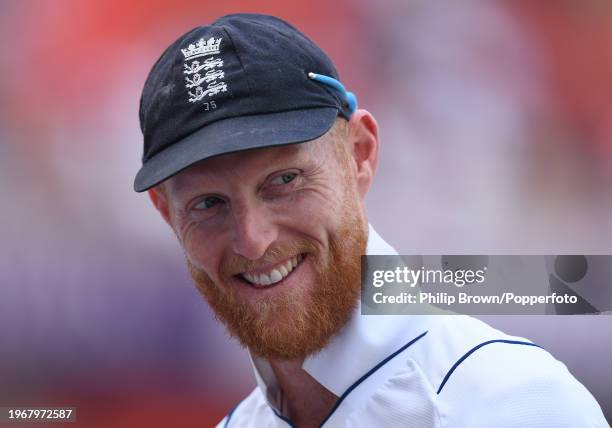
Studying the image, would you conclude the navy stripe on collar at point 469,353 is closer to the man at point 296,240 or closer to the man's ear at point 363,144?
the man at point 296,240

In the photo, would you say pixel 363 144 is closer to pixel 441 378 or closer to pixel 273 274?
pixel 273 274

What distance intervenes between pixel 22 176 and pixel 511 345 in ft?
5.29

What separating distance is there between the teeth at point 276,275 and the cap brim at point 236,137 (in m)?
0.23

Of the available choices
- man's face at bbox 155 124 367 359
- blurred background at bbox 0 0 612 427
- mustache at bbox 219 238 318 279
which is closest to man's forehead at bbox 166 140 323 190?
man's face at bbox 155 124 367 359

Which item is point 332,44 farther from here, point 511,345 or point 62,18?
point 511,345

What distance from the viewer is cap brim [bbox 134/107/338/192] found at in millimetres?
1272

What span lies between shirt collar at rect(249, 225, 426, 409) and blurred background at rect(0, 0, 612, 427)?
0.64 m

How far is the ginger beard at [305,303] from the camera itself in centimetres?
141

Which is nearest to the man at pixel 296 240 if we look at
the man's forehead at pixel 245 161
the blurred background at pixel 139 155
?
the man's forehead at pixel 245 161

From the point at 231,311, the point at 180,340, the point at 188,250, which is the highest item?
the point at 188,250

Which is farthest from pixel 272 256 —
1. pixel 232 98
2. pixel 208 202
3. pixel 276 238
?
pixel 232 98

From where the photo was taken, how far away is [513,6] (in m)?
2.16

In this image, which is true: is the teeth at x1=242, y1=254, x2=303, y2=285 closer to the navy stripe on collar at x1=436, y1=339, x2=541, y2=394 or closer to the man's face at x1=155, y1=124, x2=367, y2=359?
the man's face at x1=155, y1=124, x2=367, y2=359

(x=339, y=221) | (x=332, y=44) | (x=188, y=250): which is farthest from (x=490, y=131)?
(x=188, y=250)
